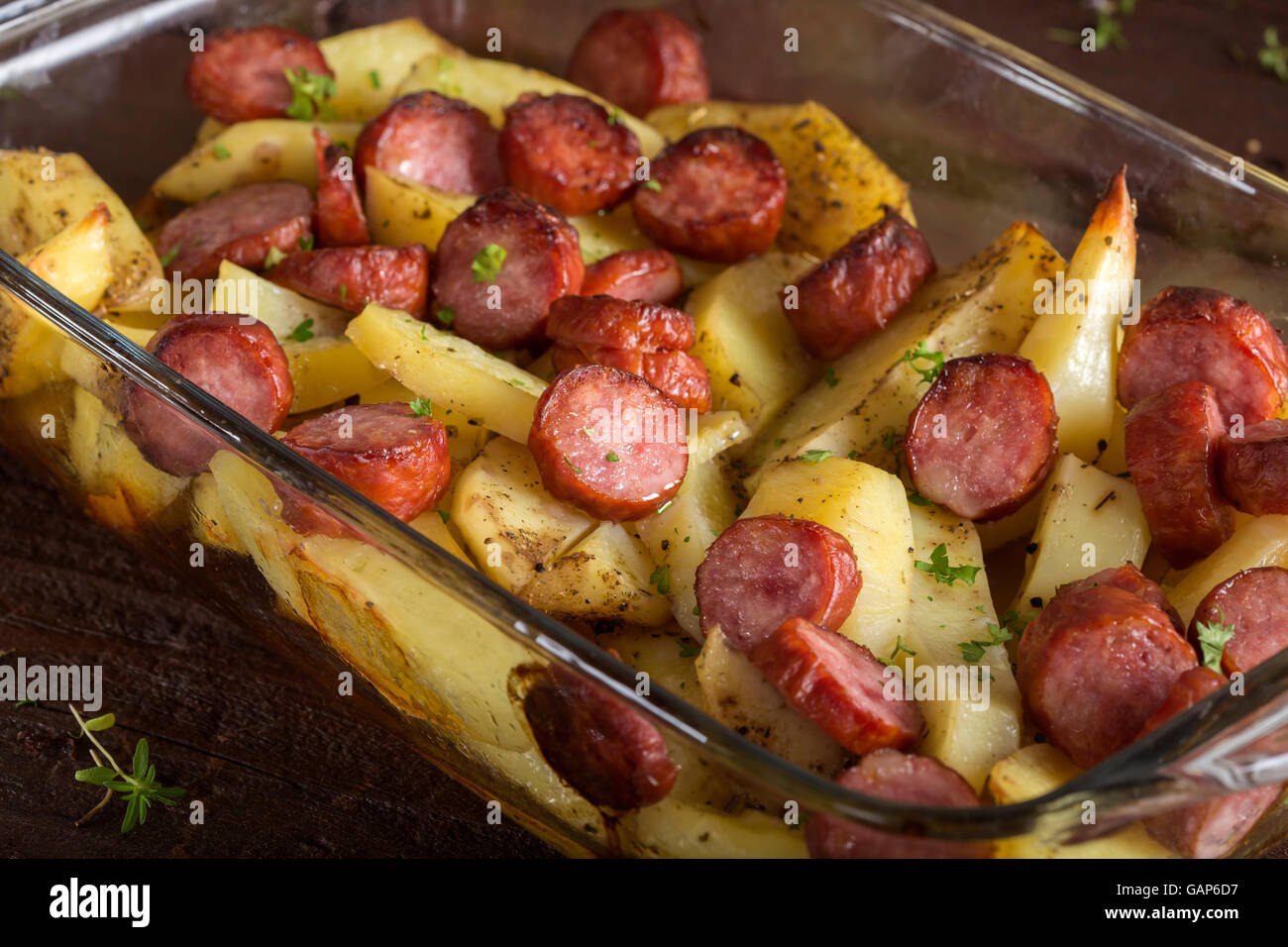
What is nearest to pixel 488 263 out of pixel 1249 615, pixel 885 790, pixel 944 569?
pixel 944 569

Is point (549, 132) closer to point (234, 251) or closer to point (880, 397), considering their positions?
point (234, 251)

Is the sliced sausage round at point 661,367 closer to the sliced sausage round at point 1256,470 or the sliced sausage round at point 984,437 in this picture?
the sliced sausage round at point 984,437

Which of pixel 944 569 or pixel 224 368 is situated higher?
pixel 224 368

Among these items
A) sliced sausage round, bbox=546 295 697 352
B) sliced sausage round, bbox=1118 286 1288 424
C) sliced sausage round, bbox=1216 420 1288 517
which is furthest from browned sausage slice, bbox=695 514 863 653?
→ sliced sausage round, bbox=1118 286 1288 424

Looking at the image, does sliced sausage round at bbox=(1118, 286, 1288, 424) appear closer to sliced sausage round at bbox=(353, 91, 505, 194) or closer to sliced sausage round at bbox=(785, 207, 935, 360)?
sliced sausage round at bbox=(785, 207, 935, 360)

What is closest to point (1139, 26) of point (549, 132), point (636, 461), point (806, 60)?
point (806, 60)

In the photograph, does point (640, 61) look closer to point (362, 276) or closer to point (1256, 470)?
point (362, 276)
